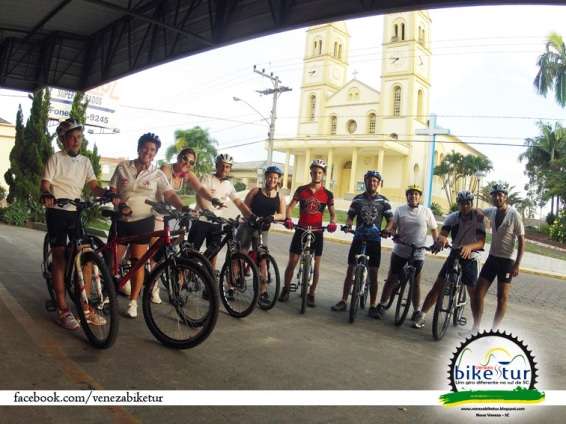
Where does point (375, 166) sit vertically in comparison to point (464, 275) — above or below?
above

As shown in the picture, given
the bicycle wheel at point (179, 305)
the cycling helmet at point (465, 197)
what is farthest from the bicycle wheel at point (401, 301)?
the bicycle wheel at point (179, 305)

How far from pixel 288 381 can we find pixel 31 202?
1663 centimetres

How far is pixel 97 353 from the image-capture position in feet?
12.6

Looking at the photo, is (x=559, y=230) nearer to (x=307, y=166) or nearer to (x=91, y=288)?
(x=307, y=166)

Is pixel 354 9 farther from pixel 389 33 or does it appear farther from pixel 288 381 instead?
pixel 389 33

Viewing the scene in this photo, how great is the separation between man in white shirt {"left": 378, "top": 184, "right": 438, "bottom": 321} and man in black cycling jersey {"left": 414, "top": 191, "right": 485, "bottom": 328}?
0.23 m

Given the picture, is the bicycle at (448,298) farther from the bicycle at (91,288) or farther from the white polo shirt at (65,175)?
the white polo shirt at (65,175)

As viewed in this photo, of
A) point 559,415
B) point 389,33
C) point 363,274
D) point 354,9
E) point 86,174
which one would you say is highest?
point 389,33

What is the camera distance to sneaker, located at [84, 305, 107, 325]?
407 centimetres

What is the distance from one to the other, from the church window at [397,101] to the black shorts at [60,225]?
48.2m

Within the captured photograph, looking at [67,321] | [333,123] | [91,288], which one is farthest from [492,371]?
[333,123]

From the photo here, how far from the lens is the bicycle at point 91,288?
388 cm

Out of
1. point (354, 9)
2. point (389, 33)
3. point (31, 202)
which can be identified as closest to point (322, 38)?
point (389, 33)

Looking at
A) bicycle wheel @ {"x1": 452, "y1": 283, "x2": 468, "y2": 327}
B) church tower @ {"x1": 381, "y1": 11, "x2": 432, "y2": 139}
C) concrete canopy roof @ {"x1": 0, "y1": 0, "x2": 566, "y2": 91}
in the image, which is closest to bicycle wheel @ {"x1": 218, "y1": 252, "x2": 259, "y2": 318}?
bicycle wheel @ {"x1": 452, "y1": 283, "x2": 468, "y2": 327}
